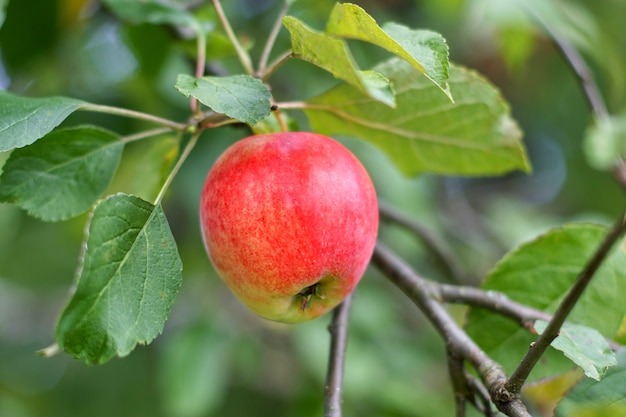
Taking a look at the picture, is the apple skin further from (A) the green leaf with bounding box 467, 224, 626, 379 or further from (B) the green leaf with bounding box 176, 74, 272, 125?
(A) the green leaf with bounding box 467, 224, 626, 379

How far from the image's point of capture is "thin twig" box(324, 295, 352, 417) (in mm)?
804

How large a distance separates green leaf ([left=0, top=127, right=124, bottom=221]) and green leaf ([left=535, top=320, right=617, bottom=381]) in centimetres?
60

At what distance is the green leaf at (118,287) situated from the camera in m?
0.74

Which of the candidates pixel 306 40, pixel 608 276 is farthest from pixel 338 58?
pixel 608 276

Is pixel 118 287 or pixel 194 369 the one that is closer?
pixel 118 287

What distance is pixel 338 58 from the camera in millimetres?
724

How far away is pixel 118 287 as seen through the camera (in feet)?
2.48

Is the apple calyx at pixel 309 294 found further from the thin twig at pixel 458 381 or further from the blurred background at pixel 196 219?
the blurred background at pixel 196 219

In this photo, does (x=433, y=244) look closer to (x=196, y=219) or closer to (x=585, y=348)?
(x=585, y=348)

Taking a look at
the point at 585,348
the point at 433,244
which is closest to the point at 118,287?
the point at 585,348

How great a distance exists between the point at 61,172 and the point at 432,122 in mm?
555

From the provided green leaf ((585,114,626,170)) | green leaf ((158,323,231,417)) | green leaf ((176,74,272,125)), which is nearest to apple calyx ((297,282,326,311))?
green leaf ((176,74,272,125))

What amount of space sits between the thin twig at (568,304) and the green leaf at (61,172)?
59 cm

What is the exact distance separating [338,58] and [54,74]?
1343mm
